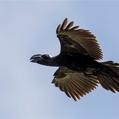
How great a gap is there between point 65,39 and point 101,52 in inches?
49.5

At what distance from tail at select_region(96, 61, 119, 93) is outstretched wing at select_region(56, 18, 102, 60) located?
1.38 ft

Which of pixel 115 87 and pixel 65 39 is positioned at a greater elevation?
pixel 65 39

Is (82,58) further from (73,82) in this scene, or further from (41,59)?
(73,82)

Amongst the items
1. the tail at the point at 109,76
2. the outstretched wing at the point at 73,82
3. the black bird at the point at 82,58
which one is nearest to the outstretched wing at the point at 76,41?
the black bird at the point at 82,58

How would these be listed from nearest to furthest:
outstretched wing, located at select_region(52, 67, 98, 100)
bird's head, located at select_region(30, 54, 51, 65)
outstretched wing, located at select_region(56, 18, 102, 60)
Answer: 1. outstretched wing, located at select_region(56, 18, 102, 60)
2. bird's head, located at select_region(30, 54, 51, 65)
3. outstretched wing, located at select_region(52, 67, 98, 100)

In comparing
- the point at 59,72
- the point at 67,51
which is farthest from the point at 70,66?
the point at 59,72

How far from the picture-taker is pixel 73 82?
2878cm

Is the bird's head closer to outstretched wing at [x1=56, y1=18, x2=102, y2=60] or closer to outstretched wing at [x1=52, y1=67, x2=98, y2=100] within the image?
outstretched wing at [x1=56, y1=18, x2=102, y2=60]

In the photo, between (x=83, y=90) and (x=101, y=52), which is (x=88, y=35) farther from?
(x=83, y=90)

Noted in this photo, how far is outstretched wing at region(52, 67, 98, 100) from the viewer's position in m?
27.9

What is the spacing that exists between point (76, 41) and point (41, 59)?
127cm

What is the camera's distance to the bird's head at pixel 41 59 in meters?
26.9

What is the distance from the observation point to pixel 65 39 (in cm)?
2664

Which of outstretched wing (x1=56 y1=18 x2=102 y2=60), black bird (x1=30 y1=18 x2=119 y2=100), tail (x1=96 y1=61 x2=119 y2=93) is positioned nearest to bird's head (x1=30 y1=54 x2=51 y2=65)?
black bird (x1=30 y1=18 x2=119 y2=100)
